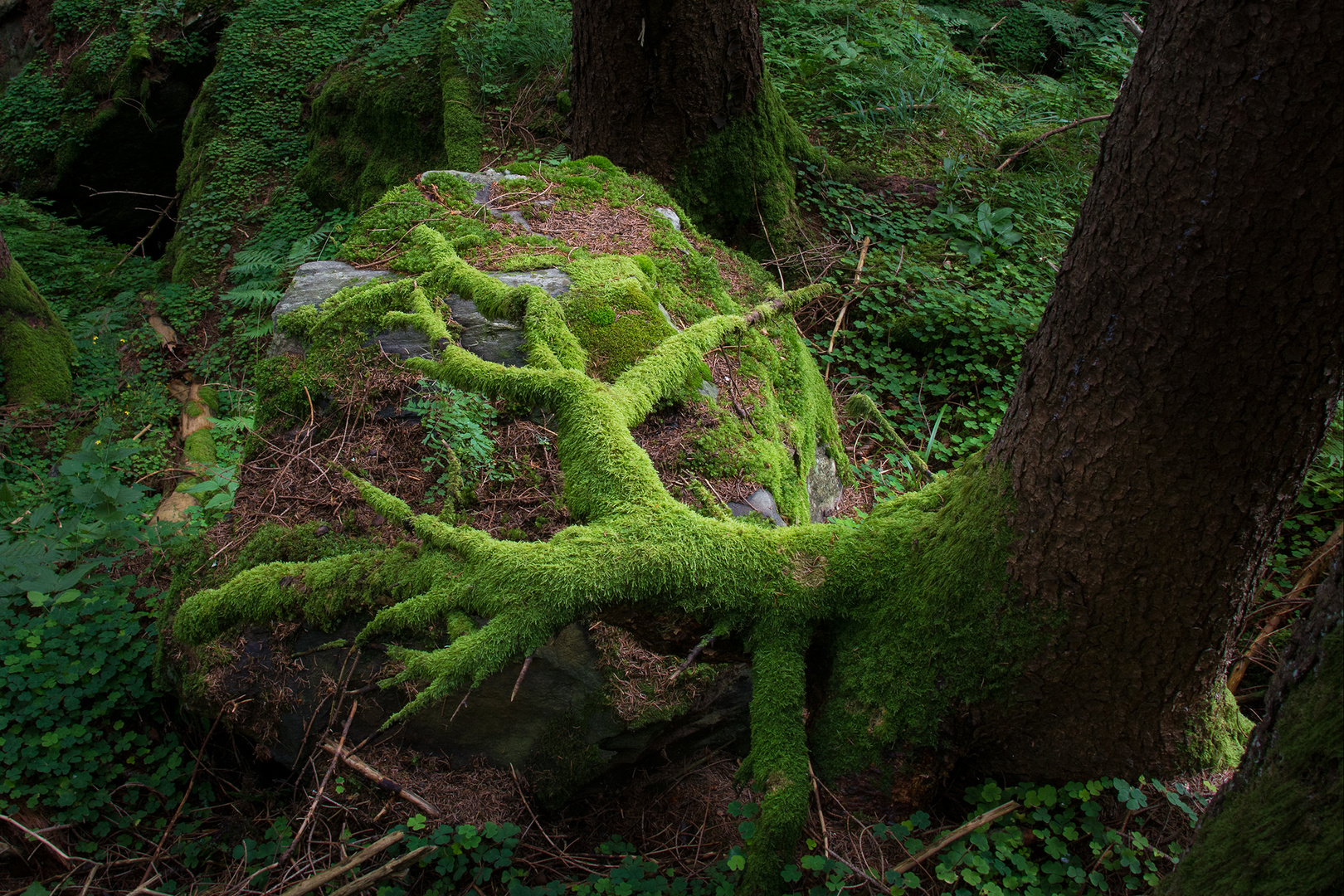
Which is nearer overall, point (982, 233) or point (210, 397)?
point (982, 233)

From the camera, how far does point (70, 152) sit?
359 inches

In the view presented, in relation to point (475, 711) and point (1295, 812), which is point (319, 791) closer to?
point (475, 711)

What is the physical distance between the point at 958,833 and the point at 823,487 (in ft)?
6.34

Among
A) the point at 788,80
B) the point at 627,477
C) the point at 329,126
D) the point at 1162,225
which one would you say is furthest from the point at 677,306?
the point at 329,126

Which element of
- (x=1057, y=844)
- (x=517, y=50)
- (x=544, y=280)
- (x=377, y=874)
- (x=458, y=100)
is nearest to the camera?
(x=1057, y=844)

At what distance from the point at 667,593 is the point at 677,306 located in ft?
6.58

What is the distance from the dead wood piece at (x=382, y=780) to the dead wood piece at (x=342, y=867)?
0.12 meters

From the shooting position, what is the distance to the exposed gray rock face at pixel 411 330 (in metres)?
3.21

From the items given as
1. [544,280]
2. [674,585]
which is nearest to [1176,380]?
[674,585]

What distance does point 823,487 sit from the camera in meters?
3.82

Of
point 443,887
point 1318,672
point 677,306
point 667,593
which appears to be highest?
point 1318,672

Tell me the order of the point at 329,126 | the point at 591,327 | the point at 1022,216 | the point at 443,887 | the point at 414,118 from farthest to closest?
the point at 329,126 < the point at 414,118 < the point at 1022,216 < the point at 591,327 < the point at 443,887

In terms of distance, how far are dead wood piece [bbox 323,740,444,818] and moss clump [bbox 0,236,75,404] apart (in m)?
5.52

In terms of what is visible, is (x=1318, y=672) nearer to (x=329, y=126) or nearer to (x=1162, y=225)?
(x=1162, y=225)
